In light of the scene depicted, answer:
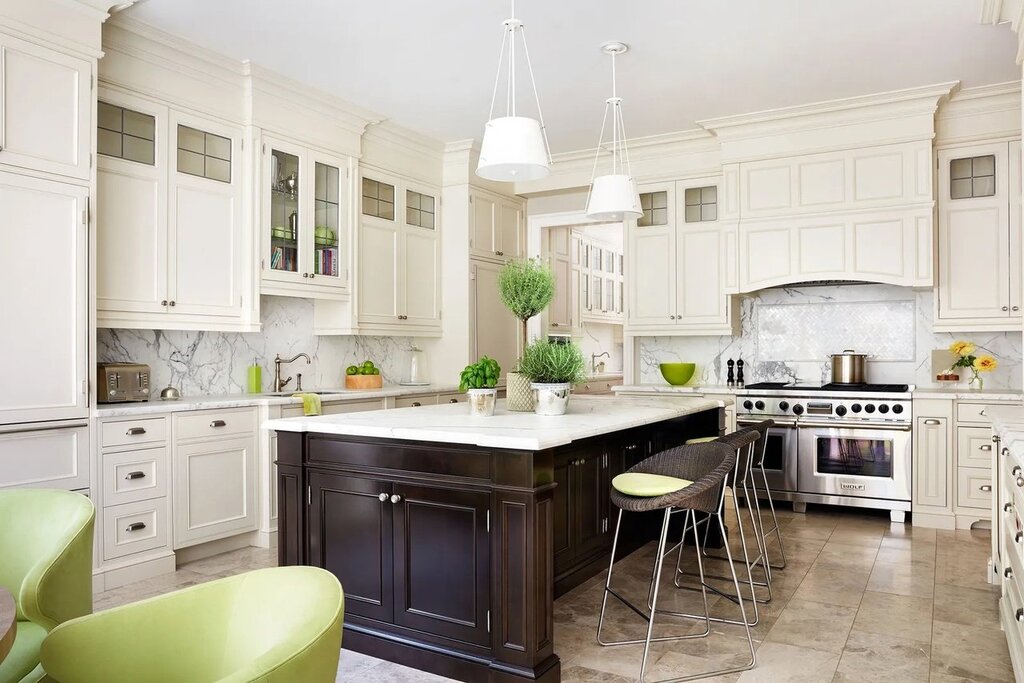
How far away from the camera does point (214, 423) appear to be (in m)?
4.16

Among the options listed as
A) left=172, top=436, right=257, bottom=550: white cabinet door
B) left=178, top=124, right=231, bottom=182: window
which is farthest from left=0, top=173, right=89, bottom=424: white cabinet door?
left=178, top=124, right=231, bottom=182: window

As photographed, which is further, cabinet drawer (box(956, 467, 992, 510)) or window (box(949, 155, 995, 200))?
window (box(949, 155, 995, 200))

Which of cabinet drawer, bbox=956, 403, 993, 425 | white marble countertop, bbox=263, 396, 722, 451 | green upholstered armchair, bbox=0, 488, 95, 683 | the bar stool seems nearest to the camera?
green upholstered armchair, bbox=0, 488, 95, 683

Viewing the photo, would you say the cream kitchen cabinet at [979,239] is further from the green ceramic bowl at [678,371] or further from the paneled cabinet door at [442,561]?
the paneled cabinet door at [442,561]

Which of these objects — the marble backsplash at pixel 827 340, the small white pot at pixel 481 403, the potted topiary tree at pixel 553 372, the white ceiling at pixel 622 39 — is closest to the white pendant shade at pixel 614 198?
the potted topiary tree at pixel 553 372

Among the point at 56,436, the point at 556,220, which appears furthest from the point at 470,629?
the point at 556,220

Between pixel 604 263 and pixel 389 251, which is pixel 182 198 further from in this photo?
pixel 604 263

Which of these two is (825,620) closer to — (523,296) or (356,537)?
(523,296)

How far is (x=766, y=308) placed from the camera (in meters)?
6.05

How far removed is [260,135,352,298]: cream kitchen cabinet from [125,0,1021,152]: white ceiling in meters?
0.49

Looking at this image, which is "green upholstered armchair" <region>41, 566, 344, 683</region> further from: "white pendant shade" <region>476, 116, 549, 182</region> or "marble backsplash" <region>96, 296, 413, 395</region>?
"marble backsplash" <region>96, 296, 413, 395</region>

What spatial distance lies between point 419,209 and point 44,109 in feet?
9.99

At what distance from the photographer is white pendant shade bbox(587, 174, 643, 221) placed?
356 cm

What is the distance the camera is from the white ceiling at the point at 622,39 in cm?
374
